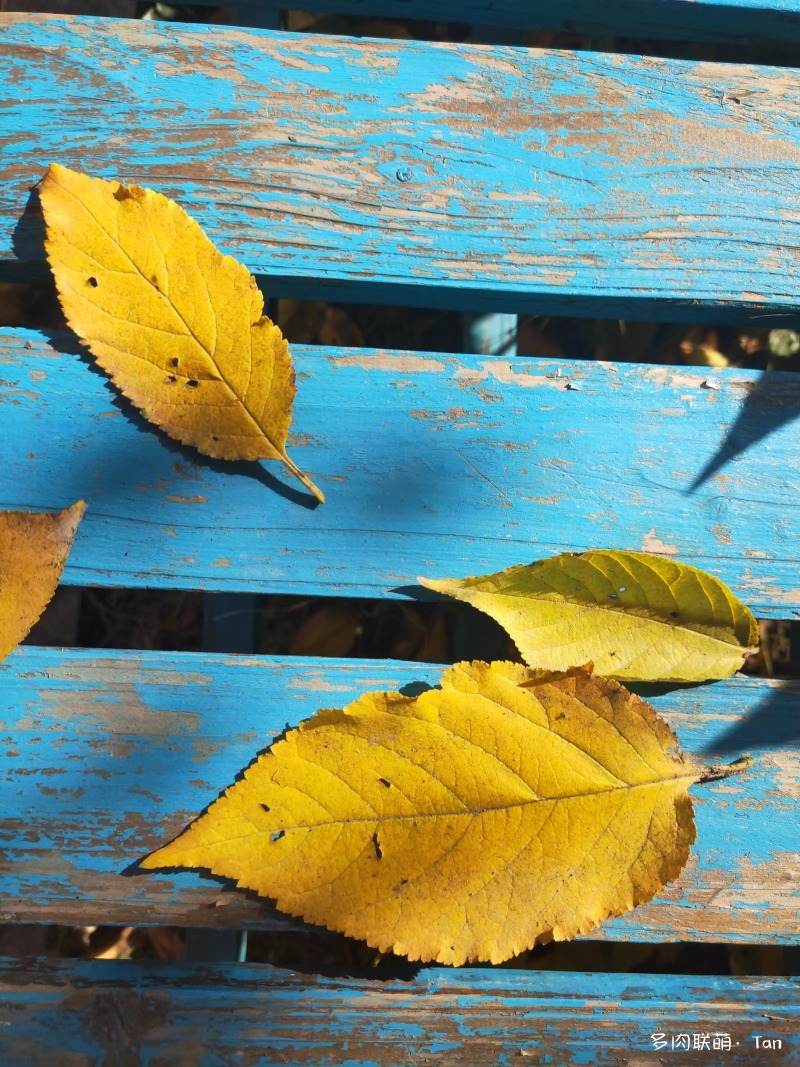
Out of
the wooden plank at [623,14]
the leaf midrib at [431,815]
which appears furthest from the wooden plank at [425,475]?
the wooden plank at [623,14]

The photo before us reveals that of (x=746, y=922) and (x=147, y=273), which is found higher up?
(x=147, y=273)

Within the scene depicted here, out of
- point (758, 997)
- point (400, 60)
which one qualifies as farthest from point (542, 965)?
point (400, 60)

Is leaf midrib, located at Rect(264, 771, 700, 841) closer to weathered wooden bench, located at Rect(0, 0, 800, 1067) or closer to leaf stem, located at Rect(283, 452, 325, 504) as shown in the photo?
weathered wooden bench, located at Rect(0, 0, 800, 1067)

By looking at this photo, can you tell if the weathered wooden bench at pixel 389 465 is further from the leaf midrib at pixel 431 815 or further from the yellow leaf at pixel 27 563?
the leaf midrib at pixel 431 815

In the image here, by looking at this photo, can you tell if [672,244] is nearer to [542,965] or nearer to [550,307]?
[550,307]

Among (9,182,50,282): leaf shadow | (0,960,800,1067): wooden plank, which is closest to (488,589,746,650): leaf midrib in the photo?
(0,960,800,1067): wooden plank

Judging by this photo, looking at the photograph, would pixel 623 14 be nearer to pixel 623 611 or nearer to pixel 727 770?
pixel 623 611
